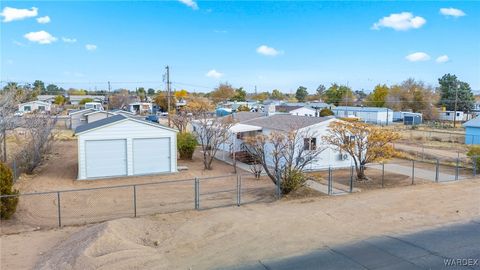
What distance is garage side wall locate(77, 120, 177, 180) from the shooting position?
19.8 metres

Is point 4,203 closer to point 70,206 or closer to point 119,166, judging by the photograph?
point 70,206

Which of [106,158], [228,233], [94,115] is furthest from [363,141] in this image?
[94,115]

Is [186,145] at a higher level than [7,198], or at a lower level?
higher

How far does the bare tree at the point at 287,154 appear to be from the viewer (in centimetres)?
1571

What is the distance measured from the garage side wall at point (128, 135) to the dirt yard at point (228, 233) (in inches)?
340

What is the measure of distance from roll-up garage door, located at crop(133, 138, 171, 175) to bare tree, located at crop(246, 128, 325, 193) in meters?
4.81

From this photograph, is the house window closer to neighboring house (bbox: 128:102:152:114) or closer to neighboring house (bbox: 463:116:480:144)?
neighboring house (bbox: 463:116:480:144)

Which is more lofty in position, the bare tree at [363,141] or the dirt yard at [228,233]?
the bare tree at [363,141]

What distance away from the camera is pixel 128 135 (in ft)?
68.1

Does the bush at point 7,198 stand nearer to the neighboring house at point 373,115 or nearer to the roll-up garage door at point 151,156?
the roll-up garage door at point 151,156

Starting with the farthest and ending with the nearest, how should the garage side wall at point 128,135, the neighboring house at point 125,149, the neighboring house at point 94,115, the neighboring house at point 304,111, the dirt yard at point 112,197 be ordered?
1. the neighboring house at point 304,111
2. the neighboring house at point 94,115
3. the neighboring house at point 125,149
4. the garage side wall at point 128,135
5. the dirt yard at point 112,197

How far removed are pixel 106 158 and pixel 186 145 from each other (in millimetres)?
6467

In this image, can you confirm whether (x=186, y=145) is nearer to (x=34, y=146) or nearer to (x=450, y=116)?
(x=34, y=146)

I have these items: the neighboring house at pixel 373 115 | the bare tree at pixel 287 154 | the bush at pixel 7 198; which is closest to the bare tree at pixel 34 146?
the bush at pixel 7 198
